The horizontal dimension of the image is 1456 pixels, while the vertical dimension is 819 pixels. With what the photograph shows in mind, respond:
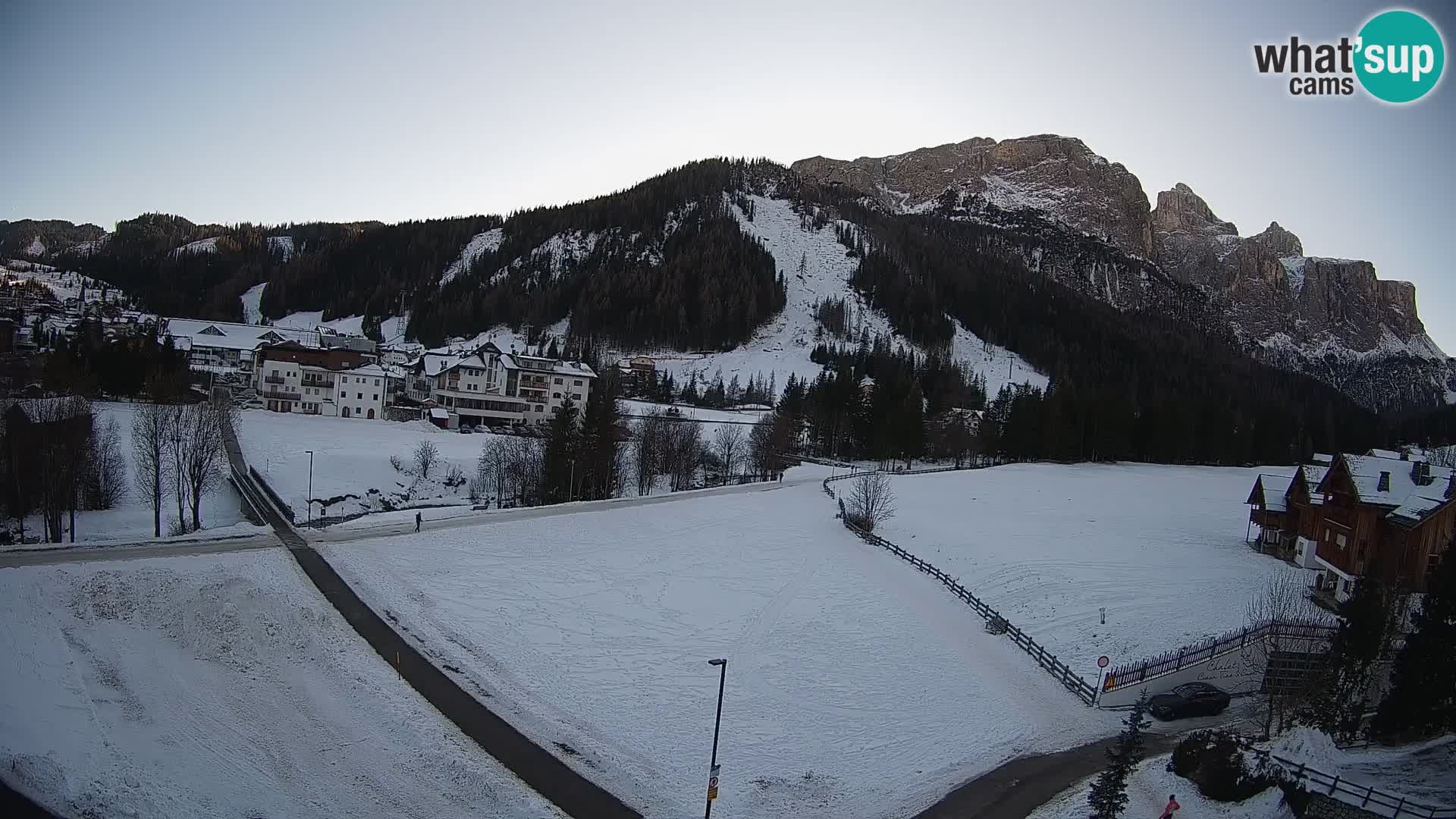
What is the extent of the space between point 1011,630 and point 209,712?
29187 mm

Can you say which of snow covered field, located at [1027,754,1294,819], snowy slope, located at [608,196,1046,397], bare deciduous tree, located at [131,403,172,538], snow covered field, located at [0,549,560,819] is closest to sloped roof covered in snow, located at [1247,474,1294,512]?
snow covered field, located at [1027,754,1294,819]

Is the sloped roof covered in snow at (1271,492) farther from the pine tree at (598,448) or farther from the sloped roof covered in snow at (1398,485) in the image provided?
Result: the pine tree at (598,448)

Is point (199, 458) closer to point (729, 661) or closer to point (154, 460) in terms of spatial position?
point (154, 460)

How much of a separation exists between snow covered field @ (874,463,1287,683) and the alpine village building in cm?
294

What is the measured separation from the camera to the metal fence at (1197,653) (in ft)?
88.1

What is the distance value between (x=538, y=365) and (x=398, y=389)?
23.5 m

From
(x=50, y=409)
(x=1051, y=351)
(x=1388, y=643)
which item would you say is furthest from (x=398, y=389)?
(x=1051, y=351)

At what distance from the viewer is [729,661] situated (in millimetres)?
28547

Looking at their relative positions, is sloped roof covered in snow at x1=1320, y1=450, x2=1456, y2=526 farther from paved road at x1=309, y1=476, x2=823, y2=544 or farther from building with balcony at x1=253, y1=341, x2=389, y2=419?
building with balcony at x1=253, y1=341, x2=389, y2=419

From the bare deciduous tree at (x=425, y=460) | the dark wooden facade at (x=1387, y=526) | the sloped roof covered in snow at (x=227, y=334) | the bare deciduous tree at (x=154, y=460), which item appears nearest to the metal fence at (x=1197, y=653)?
the dark wooden facade at (x=1387, y=526)

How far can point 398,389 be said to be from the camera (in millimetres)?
103312

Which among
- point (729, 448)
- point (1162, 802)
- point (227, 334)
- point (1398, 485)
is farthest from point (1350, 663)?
point (227, 334)

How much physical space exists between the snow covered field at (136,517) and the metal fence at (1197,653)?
1549 inches

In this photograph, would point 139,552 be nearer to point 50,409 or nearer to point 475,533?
point 475,533
